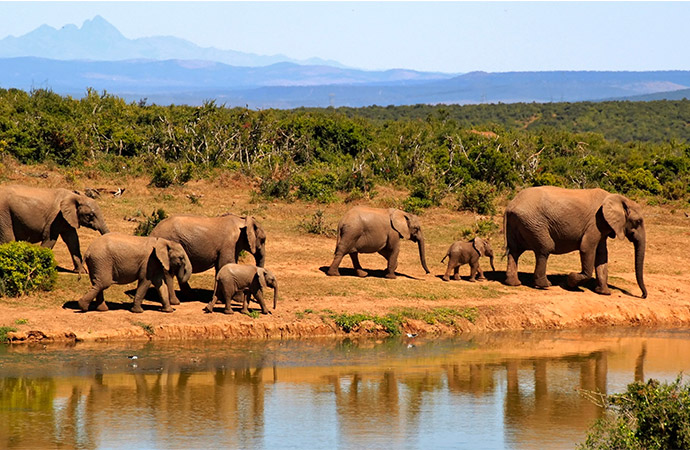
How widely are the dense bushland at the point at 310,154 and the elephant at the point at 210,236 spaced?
37.3ft

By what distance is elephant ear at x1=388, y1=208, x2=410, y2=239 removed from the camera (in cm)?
2075

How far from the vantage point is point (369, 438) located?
12070 millimetres

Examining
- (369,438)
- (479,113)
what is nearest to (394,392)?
(369,438)

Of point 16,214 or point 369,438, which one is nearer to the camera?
point 369,438

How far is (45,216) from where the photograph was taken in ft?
62.8

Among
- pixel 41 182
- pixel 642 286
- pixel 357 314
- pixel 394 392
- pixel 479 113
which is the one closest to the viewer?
pixel 394 392

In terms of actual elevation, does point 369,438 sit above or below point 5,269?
below

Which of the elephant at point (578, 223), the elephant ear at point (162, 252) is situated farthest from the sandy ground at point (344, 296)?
the elephant ear at point (162, 252)

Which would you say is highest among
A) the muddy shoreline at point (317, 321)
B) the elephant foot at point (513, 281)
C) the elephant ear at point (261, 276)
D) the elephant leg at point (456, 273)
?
the elephant ear at point (261, 276)

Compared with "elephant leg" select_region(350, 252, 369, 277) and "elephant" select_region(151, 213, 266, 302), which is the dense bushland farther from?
"elephant" select_region(151, 213, 266, 302)

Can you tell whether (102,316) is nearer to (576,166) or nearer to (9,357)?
(9,357)

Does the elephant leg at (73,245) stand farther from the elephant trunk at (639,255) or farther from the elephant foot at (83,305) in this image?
the elephant trunk at (639,255)

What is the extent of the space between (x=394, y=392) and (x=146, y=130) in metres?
24.1

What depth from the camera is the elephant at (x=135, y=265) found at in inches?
658
